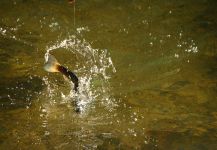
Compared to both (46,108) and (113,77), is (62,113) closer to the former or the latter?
(46,108)

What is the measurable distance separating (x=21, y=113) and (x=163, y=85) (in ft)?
6.01

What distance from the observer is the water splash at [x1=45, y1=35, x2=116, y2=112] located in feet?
16.6

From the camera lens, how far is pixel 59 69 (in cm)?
454

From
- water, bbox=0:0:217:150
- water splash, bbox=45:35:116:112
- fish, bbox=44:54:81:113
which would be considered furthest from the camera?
water splash, bbox=45:35:116:112

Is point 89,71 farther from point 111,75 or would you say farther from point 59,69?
point 59,69

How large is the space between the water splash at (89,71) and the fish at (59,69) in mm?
88

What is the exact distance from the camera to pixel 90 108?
4.85 metres

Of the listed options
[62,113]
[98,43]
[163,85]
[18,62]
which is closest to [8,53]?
[18,62]

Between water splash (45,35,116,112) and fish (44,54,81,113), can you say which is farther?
water splash (45,35,116,112)

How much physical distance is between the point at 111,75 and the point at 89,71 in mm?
376

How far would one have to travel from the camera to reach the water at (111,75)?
432cm

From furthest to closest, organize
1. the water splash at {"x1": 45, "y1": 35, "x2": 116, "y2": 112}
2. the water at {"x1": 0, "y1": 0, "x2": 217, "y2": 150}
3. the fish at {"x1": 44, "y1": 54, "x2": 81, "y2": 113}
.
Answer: the water splash at {"x1": 45, "y1": 35, "x2": 116, "y2": 112}
the fish at {"x1": 44, "y1": 54, "x2": 81, "y2": 113}
the water at {"x1": 0, "y1": 0, "x2": 217, "y2": 150}

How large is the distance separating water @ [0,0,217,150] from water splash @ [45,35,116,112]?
13mm

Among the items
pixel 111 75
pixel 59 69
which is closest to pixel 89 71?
pixel 111 75
